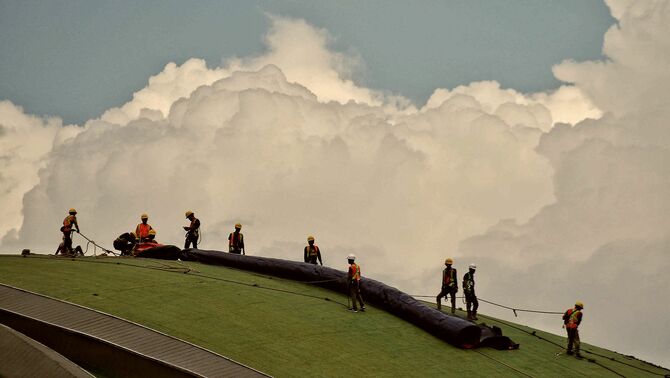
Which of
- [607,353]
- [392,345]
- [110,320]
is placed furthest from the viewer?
[607,353]

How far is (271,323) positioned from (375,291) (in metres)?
6.20

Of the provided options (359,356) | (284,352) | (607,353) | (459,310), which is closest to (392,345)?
(359,356)

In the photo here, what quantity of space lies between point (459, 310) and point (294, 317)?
34.7 feet

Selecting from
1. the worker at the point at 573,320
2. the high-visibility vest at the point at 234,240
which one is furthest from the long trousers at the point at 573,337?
the high-visibility vest at the point at 234,240

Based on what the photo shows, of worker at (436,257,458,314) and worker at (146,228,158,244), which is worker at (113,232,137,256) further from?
worker at (436,257,458,314)

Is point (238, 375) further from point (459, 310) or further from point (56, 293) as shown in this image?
point (459, 310)

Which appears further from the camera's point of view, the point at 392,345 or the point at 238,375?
the point at 392,345

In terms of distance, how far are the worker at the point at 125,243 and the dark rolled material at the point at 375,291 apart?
205 cm

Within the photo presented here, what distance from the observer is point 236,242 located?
38875 mm

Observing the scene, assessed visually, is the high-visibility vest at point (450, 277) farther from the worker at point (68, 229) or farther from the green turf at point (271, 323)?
the worker at point (68, 229)

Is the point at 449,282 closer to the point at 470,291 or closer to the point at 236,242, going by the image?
the point at 470,291

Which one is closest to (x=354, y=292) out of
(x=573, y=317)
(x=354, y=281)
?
(x=354, y=281)

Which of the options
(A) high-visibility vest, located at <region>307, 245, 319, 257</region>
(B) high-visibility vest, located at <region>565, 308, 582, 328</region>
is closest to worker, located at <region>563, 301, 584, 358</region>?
(B) high-visibility vest, located at <region>565, 308, 582, 328</region>

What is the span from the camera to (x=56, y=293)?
90.3ft
